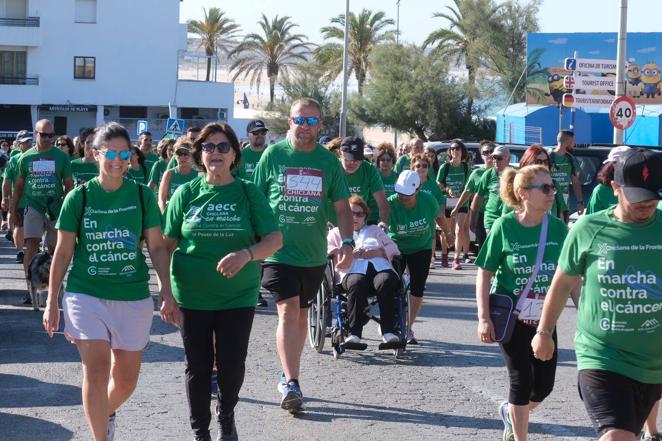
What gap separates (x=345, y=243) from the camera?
7641 mm

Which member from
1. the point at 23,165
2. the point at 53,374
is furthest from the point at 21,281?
the point at 53,374

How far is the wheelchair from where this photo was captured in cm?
948

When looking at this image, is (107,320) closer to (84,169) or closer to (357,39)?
(84,169)

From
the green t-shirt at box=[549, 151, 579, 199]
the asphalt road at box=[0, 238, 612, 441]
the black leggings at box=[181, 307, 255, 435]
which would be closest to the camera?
the black leggings at box=[181, 307, 255, 435]

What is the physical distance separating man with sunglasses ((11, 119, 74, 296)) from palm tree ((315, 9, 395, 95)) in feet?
161

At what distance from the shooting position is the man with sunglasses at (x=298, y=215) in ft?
25.1

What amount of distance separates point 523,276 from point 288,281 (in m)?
1.93

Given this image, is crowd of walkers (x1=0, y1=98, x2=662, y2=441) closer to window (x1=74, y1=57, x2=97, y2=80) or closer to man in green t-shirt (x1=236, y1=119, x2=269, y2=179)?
man in green t-shirt (x1=236, y1=119, x2=269, y2=179)

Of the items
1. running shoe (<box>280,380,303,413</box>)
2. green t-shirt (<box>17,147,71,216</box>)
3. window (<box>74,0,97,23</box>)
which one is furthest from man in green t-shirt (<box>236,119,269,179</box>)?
window (<box>74,0,97,23</box>)

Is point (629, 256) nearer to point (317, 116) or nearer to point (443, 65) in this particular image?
point (317, 116)

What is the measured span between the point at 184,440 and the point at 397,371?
8.90 feet

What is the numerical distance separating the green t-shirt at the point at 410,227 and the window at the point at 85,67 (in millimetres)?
54726

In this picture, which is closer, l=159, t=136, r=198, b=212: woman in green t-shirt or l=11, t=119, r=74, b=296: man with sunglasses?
l=11, t=119, r=74, b=296: man with sunglasses

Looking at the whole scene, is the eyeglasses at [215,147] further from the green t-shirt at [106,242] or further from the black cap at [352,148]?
the black cap at [352,148]
